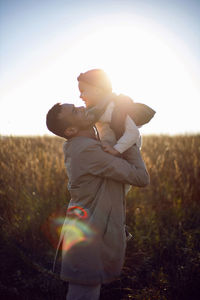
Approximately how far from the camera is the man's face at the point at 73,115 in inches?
73.9

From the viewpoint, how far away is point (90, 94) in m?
2.28

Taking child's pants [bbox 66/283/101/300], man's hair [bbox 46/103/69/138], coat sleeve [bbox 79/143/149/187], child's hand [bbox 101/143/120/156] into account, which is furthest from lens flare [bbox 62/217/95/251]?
man's hair [bbox 46/103/69/138]

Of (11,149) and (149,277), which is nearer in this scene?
(149,277)

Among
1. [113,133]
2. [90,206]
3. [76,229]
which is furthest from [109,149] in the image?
[76,229]

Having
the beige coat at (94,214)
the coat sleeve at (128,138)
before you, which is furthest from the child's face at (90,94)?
the beige coat at (94,214)

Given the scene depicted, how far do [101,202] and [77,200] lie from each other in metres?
0.19

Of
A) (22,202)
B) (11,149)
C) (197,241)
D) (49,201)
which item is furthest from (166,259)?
(11,149)

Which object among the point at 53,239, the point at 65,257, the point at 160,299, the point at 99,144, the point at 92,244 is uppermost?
the point at 99,144

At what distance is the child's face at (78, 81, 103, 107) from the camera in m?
2.26

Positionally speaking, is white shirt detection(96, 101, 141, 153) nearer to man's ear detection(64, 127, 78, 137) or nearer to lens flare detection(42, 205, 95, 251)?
man's ear detection(64, 127, 78, 137)

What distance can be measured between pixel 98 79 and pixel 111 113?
14.0 inches

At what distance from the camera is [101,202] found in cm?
185

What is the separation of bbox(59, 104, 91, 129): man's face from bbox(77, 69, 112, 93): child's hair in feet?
1.36

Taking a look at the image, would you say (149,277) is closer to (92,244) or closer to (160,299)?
(160,299)
